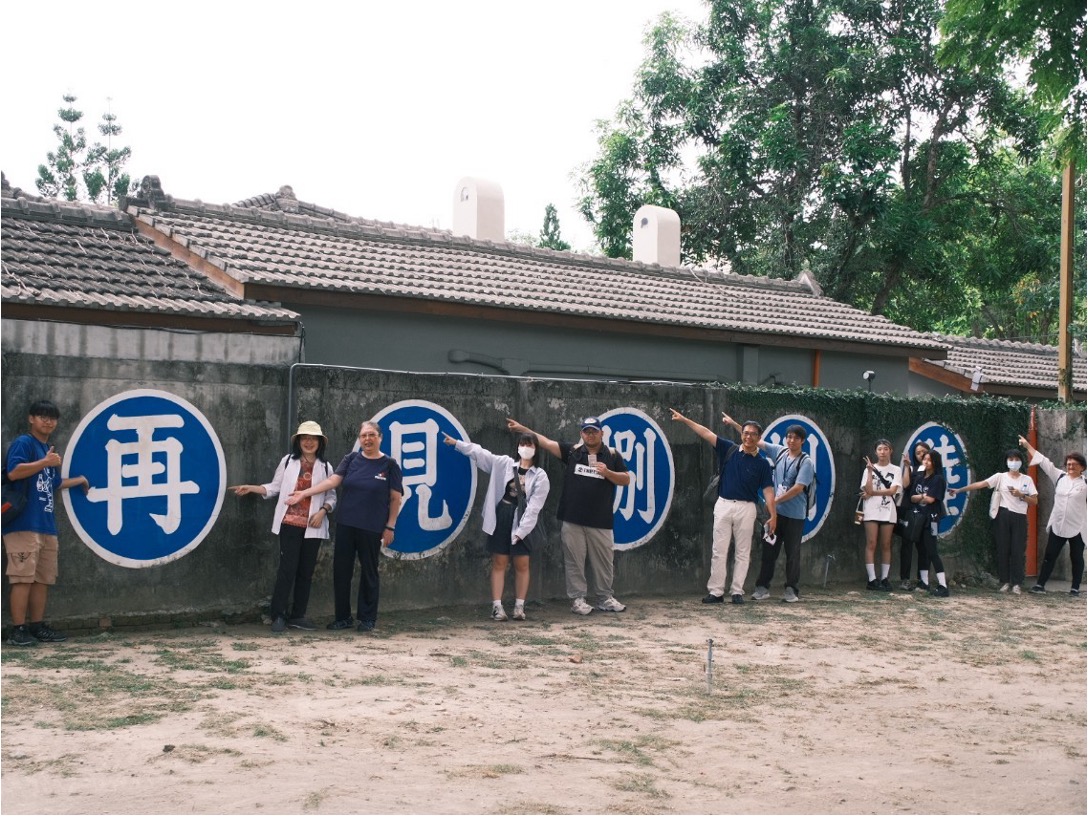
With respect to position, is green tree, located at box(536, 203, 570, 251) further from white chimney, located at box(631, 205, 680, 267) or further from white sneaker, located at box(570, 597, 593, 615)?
white sneaker, located at box(570, 597, 593, 615)

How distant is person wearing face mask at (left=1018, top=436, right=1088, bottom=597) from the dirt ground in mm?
3814

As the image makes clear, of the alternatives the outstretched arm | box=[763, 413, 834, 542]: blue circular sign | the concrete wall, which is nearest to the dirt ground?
the concrete wall

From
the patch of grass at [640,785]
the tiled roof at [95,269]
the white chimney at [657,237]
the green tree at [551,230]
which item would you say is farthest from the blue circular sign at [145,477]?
the green tree at [551,230]

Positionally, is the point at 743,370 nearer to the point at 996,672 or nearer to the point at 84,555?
the point at 996,672

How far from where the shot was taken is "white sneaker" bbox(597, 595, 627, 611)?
1160cm

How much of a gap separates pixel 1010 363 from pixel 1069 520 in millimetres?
16617

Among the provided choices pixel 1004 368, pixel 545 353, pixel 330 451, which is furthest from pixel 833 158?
pixel 330 451

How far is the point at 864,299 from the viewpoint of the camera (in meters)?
32.4

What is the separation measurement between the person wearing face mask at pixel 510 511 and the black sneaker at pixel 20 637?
3.77 metres

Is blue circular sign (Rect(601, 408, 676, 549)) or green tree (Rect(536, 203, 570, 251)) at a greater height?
green tree (Rect(536, 203, 570, 251))

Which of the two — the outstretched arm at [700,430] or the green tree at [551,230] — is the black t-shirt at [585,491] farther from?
the green tree at [551,230]

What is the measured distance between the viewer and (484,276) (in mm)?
18828

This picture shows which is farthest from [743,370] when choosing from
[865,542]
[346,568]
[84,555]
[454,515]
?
[84,555]

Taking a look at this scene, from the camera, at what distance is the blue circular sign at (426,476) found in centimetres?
1088
